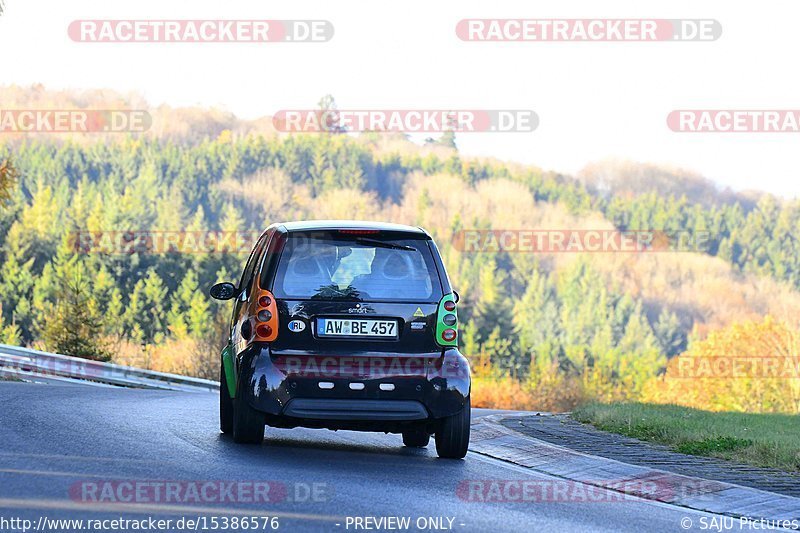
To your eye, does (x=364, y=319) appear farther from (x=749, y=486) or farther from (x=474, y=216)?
(x=474, y=216)

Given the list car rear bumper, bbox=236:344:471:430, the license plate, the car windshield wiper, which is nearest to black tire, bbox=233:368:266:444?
car rear bumper, bbox=236:344:471:430

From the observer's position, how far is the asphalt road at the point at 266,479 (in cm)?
751

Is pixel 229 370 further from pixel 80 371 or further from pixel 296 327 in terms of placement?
pixel 80 371

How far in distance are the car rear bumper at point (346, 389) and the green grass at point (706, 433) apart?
281cm

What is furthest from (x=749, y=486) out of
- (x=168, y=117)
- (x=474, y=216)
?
(x=168, y=117)

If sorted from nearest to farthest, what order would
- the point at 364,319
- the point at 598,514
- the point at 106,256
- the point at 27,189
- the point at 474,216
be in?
1. the point at 598,514
2. the point at 364,319
3. the point at 106,256
4. the point at 27,189
5. the point at 474,216

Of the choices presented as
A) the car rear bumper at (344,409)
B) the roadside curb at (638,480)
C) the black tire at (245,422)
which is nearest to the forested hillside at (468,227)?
the roadside curb at (638,480)

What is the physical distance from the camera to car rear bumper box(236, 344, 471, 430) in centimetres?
1037

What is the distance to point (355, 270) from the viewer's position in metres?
10.7

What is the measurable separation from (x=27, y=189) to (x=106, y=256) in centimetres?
4935

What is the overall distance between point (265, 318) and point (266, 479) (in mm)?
1968

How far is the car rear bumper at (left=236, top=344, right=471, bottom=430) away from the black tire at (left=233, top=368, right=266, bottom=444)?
0.11 metres

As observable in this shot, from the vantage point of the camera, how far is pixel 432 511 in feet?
26.2

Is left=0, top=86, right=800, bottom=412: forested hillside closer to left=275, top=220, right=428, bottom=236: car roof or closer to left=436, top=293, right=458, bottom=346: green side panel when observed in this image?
left=275, top=220, right=428, bottom=236: car roof
